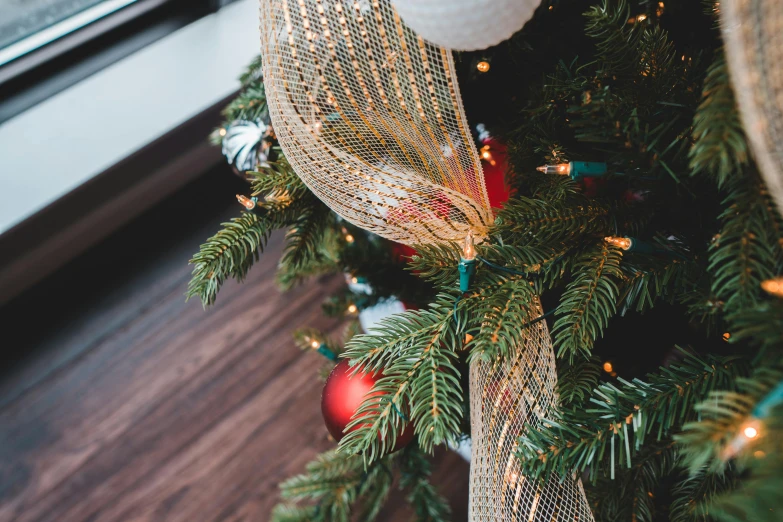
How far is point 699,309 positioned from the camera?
Result: 12.4 inches

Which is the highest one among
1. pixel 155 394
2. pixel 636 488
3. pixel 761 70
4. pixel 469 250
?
pixel 761 70

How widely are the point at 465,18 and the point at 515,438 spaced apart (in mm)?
234

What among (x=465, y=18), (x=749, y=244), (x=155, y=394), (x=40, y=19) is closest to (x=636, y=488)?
(x=749, y=244)

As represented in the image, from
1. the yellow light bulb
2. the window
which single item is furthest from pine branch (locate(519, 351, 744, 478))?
the window

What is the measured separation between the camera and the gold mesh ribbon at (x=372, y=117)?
356 mm

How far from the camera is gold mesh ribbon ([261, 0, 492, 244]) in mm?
356

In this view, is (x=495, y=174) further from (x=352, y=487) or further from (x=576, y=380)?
(x=352, y=487)

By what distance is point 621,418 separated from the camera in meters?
0.31

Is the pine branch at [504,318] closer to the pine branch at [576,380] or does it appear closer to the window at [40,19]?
the pine branch at [576,380]

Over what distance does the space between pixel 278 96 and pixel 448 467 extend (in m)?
0.75

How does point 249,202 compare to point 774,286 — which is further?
point 249,202

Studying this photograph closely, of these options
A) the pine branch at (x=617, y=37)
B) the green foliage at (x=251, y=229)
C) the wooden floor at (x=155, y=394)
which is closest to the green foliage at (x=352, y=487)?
the wooden floor at (x=155, y=394)

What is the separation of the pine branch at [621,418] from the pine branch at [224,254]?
25cm

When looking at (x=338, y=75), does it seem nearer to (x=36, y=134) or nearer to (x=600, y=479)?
(x=600, y=479)
